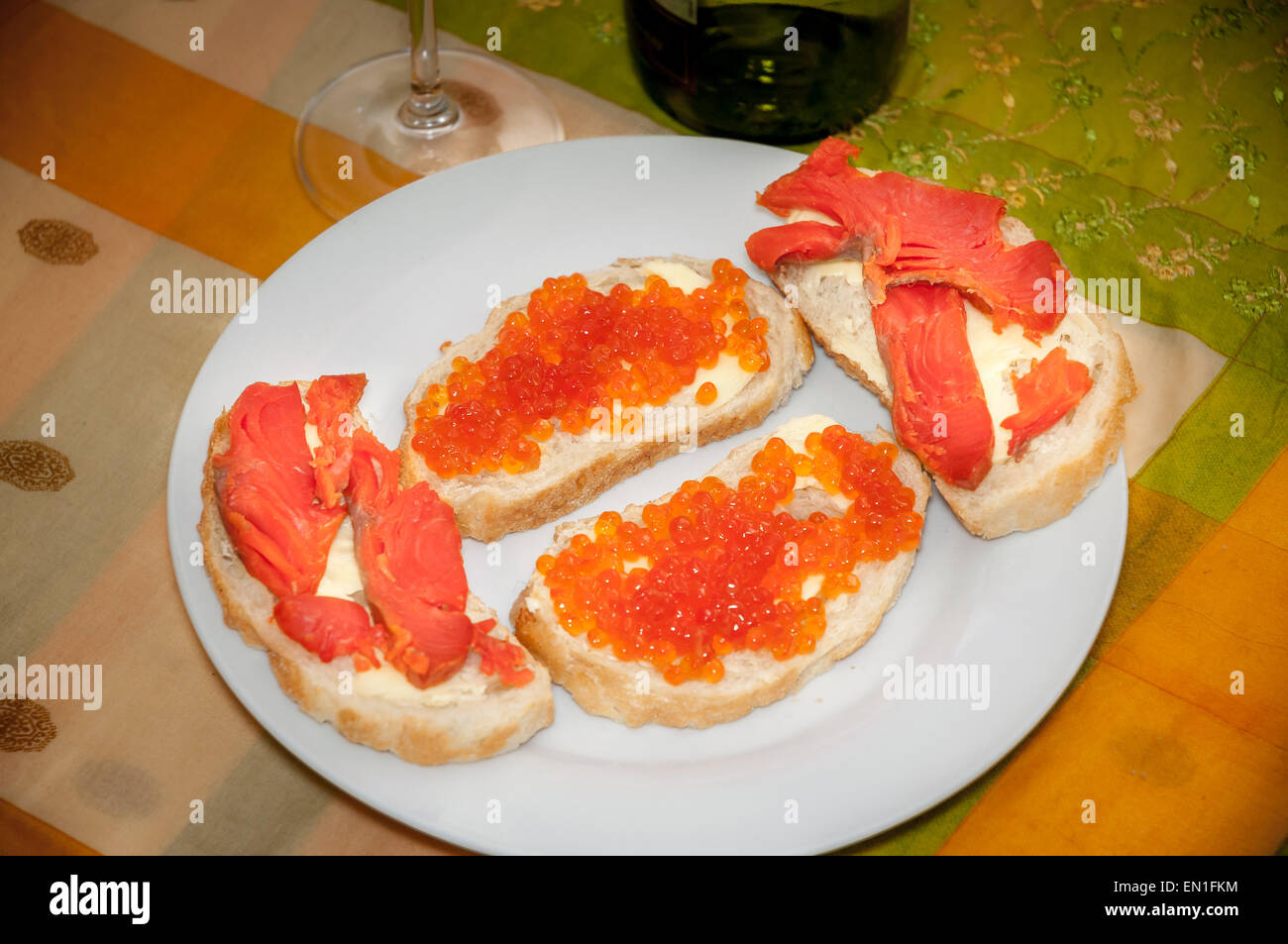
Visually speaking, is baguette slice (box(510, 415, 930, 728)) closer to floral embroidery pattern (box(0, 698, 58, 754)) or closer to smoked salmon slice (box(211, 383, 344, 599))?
smoked salmon slice (box(211, 383, 344, 599))

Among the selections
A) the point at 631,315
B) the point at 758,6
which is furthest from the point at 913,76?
the point at 631,315

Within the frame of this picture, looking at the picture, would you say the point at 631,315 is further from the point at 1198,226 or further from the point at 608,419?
the point at 1198,226

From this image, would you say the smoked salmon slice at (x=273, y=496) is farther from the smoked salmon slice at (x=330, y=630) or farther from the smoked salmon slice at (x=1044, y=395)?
the smoked salmon slice at (x=1044, y=395)

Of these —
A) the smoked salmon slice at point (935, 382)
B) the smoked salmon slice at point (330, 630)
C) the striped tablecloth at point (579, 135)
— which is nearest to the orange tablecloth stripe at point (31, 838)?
the striped tablecloth at point (579, 135)

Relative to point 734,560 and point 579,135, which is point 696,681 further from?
point 579,135

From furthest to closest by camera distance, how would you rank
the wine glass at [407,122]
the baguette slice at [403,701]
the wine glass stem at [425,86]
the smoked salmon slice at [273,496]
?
the wine glass at [407,122], the wine glass stem at [425,86], the smoked salmon slice at [273,496], the baguette slice at [403,701]

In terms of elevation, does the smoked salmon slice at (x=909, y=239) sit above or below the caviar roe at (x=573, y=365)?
above
